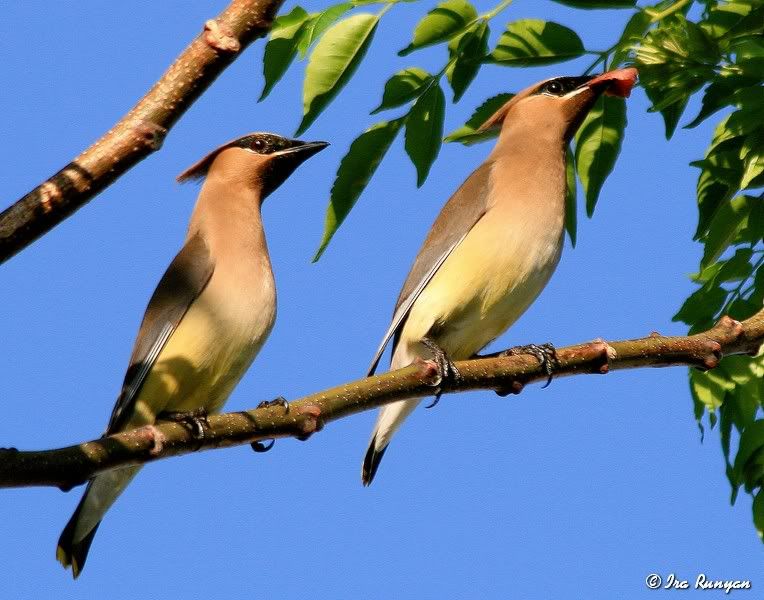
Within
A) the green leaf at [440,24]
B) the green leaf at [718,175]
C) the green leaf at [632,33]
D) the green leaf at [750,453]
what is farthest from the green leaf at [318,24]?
the green leaf at [750,453]

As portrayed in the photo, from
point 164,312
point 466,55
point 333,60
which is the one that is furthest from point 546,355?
point 164,312

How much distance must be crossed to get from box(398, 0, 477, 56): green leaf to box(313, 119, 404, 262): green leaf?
0.25 m

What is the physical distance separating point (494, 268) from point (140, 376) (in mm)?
1312

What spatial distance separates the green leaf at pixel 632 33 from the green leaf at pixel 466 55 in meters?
0.39

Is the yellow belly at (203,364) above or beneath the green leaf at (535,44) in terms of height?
beneath

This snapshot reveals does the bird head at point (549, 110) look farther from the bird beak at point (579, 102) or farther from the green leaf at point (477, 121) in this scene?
the green leaf at point (477, 121)

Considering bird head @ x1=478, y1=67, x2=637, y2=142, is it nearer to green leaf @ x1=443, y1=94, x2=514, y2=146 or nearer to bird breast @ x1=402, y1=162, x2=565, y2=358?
bird breast @ x1=402, y1=162, x2=565, y2=358

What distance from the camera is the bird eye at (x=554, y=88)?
16.5 ft

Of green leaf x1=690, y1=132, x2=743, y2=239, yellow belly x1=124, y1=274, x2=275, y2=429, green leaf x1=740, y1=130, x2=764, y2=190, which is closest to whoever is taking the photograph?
green leaf x1=740, y1=130, x2=764, y2=190

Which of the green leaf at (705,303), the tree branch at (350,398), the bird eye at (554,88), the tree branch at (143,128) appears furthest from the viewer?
the bird eye at (554,88)

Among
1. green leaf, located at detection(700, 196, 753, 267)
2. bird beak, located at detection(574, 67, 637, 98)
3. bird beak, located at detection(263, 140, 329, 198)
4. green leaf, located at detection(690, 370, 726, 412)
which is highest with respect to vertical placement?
bird beak, located at detection(263, 140, 329, 198)

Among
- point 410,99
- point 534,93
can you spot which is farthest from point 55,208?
point 534,93

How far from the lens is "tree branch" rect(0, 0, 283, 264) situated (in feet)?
6.97

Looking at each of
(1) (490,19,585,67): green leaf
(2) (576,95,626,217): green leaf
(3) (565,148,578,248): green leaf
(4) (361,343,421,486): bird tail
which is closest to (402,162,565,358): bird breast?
(4) (361,343,421,486): bird tail
